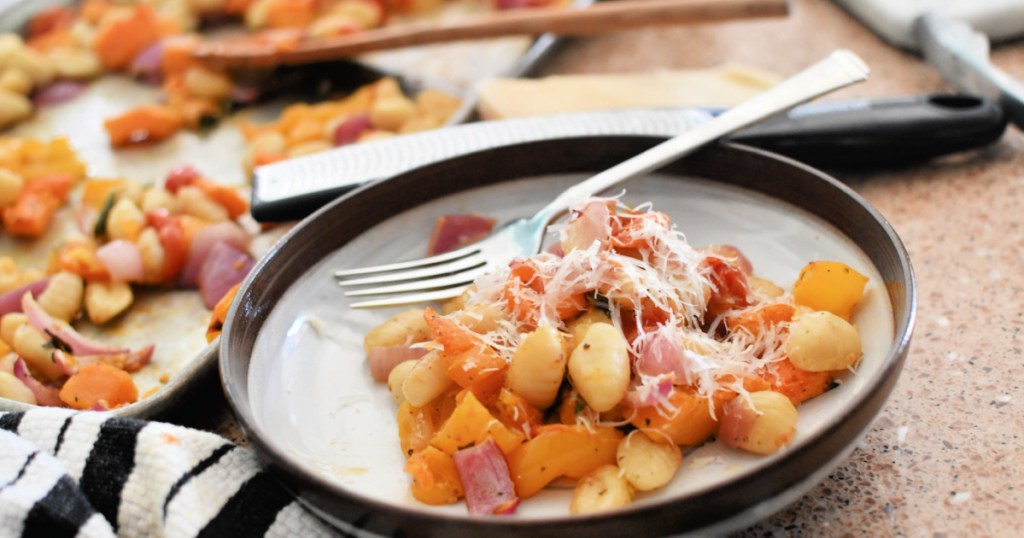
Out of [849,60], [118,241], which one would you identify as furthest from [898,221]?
[118,241]

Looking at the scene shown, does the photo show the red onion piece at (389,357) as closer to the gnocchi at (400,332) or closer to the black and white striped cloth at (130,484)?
the gnocchi at (400,332)

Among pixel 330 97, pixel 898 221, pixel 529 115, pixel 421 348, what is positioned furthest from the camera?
pixel 330 97

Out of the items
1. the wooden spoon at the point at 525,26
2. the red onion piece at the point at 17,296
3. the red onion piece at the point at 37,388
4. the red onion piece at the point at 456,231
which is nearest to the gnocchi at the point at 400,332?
the red onion piece at the point at 456,231

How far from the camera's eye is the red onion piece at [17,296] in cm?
120

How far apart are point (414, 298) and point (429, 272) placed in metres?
0.04

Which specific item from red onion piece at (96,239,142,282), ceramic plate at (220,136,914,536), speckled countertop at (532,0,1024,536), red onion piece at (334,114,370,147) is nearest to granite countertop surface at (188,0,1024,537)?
Answer: speckled countertop at (532,0,1024,536)

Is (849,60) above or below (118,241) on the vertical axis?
above

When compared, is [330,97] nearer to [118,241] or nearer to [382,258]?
[118,241]

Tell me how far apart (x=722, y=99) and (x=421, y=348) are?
2.72 ft

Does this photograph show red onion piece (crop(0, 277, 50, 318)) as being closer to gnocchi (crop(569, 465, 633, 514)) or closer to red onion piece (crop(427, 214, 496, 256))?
red onion piece (crop(427, 214, 496, 256))

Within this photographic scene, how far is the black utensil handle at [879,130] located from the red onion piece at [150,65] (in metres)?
1.24

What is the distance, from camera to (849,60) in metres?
1.14

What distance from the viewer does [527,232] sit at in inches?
42.8

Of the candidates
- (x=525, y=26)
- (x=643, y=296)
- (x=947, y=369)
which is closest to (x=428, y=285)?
(x=643, y=296)
